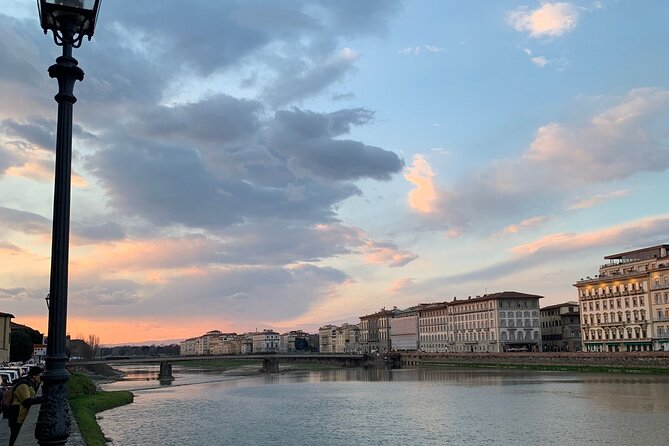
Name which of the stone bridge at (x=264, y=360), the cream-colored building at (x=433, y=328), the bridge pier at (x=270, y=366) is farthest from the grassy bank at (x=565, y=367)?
the bridge pier at (x=270, y=366)

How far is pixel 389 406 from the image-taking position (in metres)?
51.9

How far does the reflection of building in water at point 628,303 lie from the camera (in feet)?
319

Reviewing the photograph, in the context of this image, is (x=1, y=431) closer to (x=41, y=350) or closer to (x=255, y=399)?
(x=255, y=399)

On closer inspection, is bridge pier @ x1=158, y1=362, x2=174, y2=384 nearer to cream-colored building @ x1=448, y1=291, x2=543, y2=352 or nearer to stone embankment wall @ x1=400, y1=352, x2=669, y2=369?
stone embankment wall @ x1=400, y1=352, x2=669, y2=369

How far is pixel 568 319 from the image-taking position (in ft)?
443

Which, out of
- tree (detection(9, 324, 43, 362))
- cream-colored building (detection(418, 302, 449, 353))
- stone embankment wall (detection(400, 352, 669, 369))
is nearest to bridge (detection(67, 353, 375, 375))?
tree (detection(9, 324, 43, 362))

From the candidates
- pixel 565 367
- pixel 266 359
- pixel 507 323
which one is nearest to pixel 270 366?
pixel 266 359

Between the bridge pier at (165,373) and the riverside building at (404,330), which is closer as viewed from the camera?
the bridge pier at (165,373)

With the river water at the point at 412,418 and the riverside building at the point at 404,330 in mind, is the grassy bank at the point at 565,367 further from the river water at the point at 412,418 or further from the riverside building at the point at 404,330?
the riverside building at the point at 404,330

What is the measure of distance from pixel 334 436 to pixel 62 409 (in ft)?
100

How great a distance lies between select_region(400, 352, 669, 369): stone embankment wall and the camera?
86.0 m

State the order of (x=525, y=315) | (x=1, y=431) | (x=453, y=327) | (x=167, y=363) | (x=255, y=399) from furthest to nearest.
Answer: (x=453, y=327), (x=525, y=315), (x=167, y=363), (x=255, y=399), (x=1, y=431)

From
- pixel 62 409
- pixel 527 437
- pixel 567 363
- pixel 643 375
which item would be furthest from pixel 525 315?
pixel 62 409

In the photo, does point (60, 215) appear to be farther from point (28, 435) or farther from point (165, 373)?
point (165, 373)
